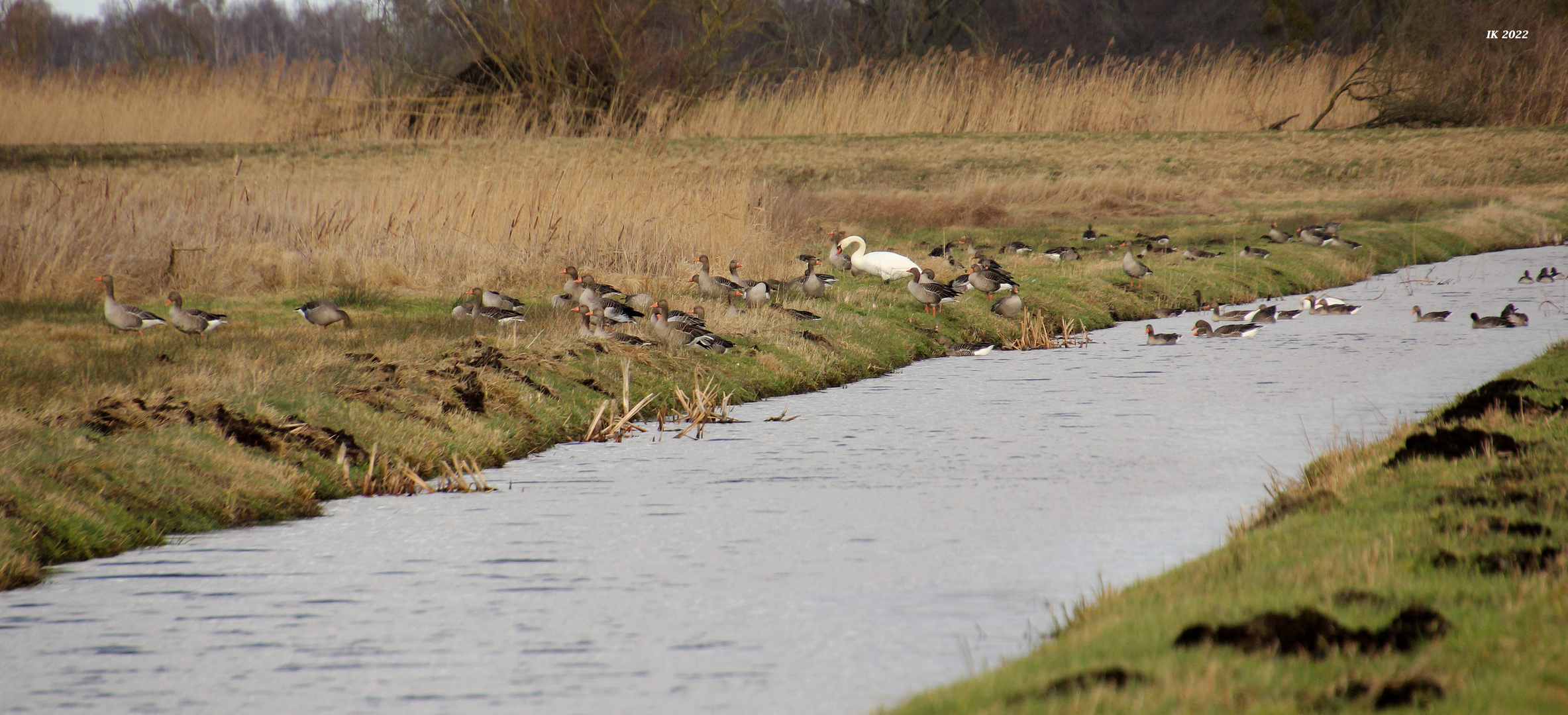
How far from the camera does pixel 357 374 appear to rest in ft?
39.4

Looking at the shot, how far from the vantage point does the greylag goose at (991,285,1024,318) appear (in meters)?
19.3

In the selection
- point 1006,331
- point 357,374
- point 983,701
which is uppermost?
point 983,701

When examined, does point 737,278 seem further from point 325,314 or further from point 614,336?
point 325,314

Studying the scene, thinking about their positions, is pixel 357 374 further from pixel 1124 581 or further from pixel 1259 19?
pixel 1259 19

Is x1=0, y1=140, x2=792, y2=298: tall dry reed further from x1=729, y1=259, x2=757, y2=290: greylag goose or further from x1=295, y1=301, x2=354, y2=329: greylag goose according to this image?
x1=295, y1=301, x2=354, y2=329: greylag goose

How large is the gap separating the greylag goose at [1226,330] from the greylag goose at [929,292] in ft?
10.6

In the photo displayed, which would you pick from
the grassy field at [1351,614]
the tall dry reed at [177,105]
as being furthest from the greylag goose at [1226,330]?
the tall dry reed at [177,105]

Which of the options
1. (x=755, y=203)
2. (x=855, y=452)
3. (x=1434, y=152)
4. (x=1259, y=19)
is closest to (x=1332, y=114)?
(x=1434, y=152)

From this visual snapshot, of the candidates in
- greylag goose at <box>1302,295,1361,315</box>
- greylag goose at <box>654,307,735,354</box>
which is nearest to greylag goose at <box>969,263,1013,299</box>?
greylag goose at <box>1302,295,1361,315</box>

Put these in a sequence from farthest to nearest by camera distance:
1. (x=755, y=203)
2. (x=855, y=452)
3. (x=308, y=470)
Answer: (x=755, y=203), (x=855, y=452), (x=308, y=470)

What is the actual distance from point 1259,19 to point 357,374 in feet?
169

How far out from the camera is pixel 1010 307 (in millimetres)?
19359

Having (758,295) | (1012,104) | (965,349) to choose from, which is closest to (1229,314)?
(965,349)

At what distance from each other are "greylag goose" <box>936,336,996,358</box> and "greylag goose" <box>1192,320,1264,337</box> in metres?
2.83
